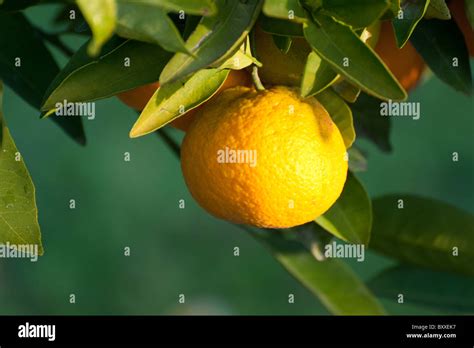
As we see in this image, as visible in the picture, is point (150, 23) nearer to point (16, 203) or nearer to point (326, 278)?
point (16, 203)

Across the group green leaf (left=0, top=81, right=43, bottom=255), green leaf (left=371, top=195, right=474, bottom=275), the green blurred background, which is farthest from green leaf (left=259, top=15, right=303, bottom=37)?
the green blurred background

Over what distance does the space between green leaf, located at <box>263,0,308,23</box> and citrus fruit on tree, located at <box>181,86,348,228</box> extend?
97 millimetres

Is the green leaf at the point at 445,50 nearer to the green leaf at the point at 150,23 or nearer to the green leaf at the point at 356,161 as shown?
the green leaf at the point at 356,161

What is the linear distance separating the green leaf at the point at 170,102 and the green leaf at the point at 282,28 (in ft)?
0.22

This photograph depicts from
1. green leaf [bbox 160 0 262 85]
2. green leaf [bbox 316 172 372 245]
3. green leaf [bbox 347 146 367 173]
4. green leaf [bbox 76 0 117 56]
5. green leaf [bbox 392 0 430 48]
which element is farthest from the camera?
green leaf [bbox 347 146 367 173]

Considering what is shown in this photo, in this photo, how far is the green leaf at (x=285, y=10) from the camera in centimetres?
68

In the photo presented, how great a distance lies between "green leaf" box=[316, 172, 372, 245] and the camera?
0.89 metres

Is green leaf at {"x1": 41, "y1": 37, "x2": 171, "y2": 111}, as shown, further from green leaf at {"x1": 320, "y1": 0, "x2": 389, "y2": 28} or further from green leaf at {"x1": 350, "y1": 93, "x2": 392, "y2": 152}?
green leaf at {"x1": 350, "y1": 93, "x2": 392, "y2": 152}

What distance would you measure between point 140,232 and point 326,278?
1.87 meters

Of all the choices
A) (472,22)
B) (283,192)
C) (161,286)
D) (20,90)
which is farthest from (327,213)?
(161,286)

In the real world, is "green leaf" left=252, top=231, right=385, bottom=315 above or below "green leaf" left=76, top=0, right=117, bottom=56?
below

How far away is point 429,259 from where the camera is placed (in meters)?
1.19

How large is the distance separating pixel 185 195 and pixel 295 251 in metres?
1.88

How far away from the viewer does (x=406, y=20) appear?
30.6 inches
